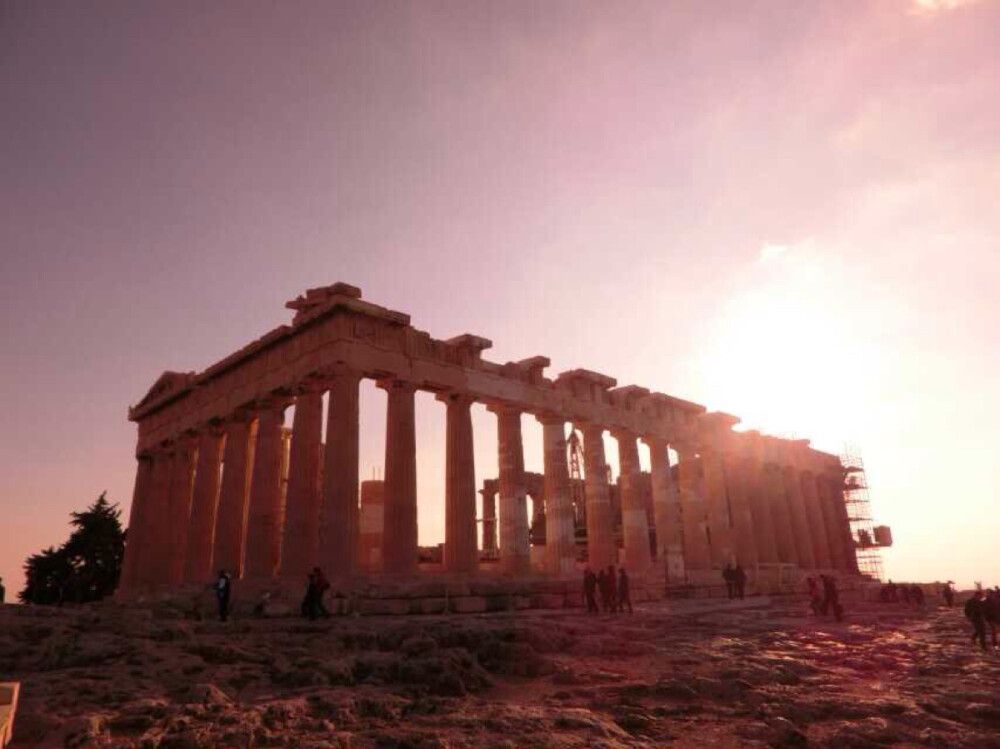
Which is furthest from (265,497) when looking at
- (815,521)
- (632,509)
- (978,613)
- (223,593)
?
(815,521)

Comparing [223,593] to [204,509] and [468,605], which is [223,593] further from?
[204,509]

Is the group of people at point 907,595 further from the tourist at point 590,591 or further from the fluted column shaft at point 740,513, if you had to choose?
the tourist at point 590,591

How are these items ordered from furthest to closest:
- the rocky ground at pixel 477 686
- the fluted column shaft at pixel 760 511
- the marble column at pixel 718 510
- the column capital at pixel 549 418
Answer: the fluted column shaft at pixel 760 511 → the marble column at pixel 718 510 → the column capital at pixel 549 418 → the rocky ground at pixel 477 686

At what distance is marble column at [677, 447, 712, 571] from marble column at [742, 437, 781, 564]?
15.4 ft

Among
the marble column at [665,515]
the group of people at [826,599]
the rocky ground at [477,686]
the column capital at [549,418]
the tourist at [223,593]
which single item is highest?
the column capital at [549,418]

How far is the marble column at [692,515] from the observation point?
36750 mm

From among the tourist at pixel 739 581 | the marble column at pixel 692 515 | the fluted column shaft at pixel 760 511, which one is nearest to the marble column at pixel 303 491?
the tourist at pixel 739 581

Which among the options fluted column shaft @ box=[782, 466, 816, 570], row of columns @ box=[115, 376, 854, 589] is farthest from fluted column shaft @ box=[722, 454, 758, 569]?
fluted column shaft @ box=[782, 466, 816, 570]

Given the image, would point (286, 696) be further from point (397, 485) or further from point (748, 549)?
point (748, 549)

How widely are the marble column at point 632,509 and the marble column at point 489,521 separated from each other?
65.2ft

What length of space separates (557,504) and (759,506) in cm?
1794

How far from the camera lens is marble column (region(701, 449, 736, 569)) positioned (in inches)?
1501

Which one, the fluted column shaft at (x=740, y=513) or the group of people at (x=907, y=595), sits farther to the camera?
the fluted column shaft at (x=740, y=513)

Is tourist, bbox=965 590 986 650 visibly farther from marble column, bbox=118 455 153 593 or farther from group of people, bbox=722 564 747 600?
marble column, bbox=118 455 153 593
